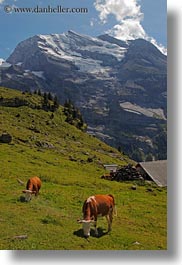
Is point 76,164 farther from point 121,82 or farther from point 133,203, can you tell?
point 121,82

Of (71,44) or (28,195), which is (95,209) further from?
(71,44)

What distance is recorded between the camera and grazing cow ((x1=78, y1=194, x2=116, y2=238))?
783 centimetres

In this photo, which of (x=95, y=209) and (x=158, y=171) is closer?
(x=95, y=209)

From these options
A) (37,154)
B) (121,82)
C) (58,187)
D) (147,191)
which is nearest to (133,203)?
(147,191)

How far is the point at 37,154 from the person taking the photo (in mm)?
11250

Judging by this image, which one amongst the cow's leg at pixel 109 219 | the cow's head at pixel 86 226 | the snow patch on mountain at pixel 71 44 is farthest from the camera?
the snow patch on mountain at pixel 71 44

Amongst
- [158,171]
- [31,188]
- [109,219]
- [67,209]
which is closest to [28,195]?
[31,188]

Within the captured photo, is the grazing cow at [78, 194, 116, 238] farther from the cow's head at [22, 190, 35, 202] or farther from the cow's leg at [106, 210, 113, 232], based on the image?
the cow's head at [22, 190, 35, 202]

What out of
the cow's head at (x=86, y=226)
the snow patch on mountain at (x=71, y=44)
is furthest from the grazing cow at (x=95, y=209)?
the snow patch on mountain at (x=71, y=44)

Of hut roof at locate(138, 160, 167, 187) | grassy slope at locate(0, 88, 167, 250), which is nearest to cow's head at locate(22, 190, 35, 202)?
grassy slope at locate(0, 88, 167, 250)

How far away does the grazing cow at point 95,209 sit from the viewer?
7832 mm

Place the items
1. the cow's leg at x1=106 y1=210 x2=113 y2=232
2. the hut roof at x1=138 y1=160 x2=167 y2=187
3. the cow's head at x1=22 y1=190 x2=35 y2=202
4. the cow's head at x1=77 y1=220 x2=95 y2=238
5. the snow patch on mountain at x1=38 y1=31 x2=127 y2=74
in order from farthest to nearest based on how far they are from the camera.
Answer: the snow patch on mountain at x1=38 y1=31 x2=127 y2=74, the cow's head at x1=22 y1=190 x2=35 y2=202, the hut roof at x1=138 y1=160 x2=167 y2=187, the cow's leg at x1=106 y1=210 x2=113 y2=232, the cow's head at x1=77 y1=220 x2=95 y2=238

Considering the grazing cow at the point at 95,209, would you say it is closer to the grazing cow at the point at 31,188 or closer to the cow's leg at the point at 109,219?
the cow's leg at the point at 109,219

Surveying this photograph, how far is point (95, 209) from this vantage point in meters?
8.09
